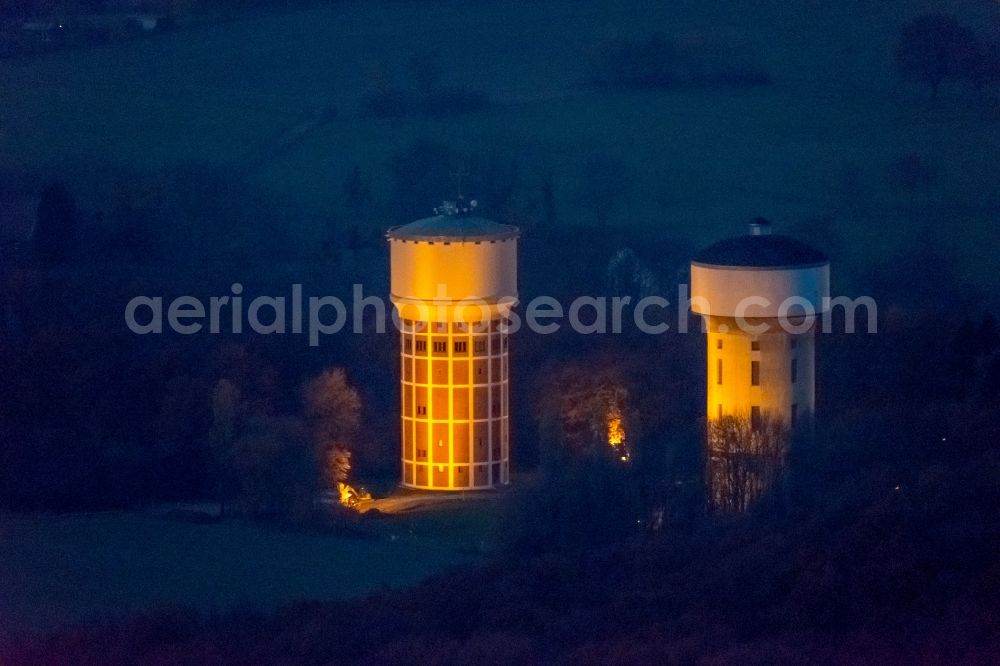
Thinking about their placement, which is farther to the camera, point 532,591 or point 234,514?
point 234,514

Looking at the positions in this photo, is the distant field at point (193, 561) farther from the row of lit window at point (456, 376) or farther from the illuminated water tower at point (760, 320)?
the illuminated water tower at point (760, 320)

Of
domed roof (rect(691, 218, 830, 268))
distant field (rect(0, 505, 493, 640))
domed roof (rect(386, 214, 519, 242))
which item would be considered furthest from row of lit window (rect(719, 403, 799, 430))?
domed roof (rect(386, 214, 519, 242))

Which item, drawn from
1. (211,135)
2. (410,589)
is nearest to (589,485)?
(410,589)

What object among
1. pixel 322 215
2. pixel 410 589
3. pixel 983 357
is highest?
pixel 322 215

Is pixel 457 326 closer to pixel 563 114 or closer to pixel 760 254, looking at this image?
pixel 760 254

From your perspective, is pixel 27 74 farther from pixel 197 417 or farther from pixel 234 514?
pixel 234 514

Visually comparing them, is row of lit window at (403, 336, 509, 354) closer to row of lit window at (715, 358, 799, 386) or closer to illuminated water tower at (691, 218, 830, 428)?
illuminated water tower at (691, 218, 830, 428)

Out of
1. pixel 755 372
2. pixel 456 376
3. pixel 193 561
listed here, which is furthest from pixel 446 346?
pixel 193 561

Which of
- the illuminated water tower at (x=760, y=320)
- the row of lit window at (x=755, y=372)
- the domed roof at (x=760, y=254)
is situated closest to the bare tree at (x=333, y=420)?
the illuminated water tower at (x=760, y=320)
